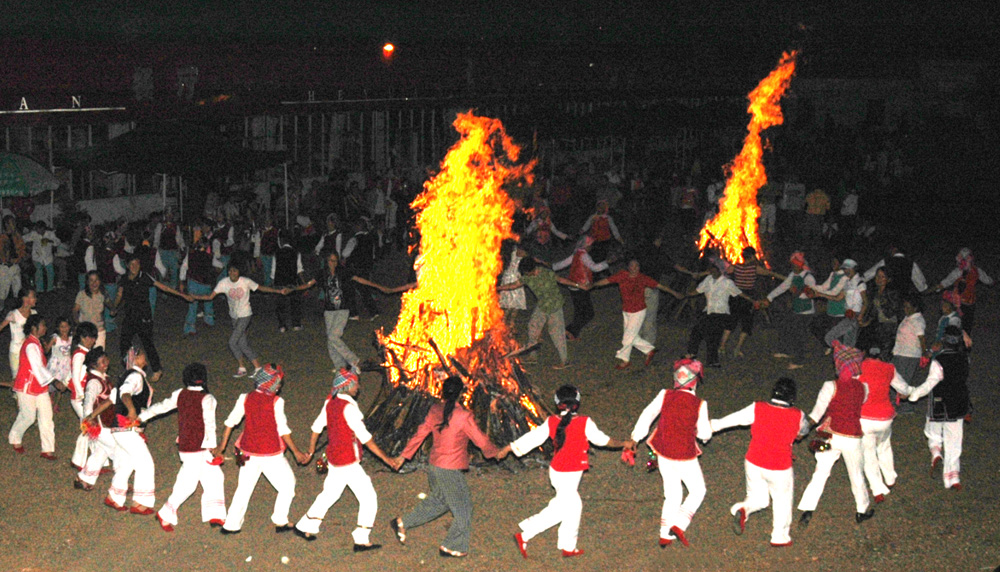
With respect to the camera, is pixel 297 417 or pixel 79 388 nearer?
pixel 79 388

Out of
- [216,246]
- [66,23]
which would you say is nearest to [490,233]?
[216,246]

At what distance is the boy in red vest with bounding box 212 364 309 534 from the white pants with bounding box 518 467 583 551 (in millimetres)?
1861

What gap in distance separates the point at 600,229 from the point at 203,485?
1153cm

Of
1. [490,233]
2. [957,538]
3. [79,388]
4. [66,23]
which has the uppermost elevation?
[66,23]

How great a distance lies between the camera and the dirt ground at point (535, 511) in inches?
331

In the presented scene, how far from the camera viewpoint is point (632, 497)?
970cm

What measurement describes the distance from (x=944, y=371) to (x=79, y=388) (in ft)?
26.0

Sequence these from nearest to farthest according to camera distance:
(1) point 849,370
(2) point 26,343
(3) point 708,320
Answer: (1) point 849,370
(2) point 26,343
(3) point 708,320

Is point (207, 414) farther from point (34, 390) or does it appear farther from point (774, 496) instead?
point (774, 496)

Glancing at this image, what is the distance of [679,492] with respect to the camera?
28.5ft

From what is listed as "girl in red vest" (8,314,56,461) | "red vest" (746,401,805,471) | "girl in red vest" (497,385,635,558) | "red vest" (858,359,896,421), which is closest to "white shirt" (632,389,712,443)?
"red vest" (746,401,805,471)

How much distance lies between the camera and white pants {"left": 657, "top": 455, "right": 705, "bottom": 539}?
8.63 metres

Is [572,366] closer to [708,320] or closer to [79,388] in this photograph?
[708,320]

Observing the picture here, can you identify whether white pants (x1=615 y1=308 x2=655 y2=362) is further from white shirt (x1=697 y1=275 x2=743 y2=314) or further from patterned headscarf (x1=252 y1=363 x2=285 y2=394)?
patterned headscarf (x1=252 y1=363 x2=285 y2=394)
